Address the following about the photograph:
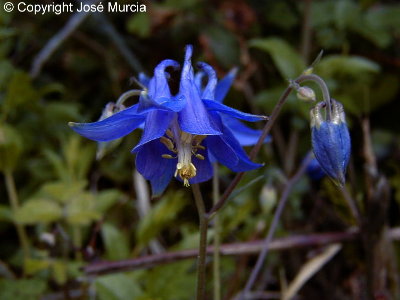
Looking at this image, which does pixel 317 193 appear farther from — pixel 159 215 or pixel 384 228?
pixel 159 215

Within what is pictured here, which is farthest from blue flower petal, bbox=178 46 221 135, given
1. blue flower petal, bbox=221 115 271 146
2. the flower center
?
blue flower petal, bbox=221 115 271 146

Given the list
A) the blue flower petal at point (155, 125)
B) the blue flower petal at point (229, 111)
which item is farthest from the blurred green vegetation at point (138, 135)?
the blue flower petal at point (229, 111)

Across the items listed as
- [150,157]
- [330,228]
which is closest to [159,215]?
[150,157]

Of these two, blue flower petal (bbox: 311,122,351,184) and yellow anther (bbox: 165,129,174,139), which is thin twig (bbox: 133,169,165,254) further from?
blue flower petal (bbox: 311,122,351,184)

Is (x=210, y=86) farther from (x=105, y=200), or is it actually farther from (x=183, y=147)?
(x=105, y=200)

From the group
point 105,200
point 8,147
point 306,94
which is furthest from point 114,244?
point 306,94

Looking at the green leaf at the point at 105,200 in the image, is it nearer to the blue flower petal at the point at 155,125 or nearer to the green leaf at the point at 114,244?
the green leaf at the point at 114,244
